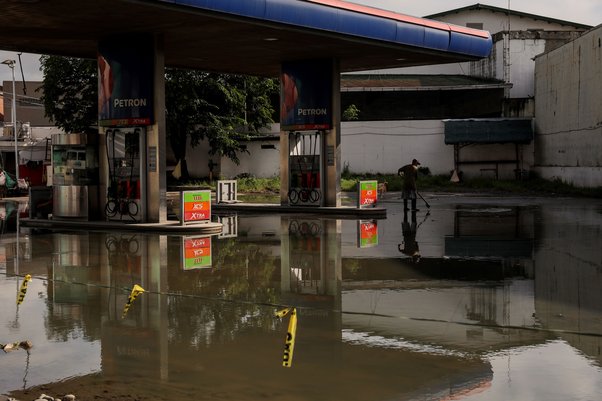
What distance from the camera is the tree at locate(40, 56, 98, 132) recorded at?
155 feet

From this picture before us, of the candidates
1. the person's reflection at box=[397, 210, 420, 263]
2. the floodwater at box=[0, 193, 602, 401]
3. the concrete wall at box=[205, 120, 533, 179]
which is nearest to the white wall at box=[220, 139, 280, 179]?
the concrete wall at box=[205, 120, 533, 179]

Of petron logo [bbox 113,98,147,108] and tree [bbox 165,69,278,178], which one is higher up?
tree [bbox 165,69,278,178]

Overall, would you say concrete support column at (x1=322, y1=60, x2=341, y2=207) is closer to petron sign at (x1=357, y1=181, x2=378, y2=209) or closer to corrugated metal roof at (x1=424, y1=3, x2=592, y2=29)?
petron sign at (x1=357, y1=181, x2=378, y2=209)

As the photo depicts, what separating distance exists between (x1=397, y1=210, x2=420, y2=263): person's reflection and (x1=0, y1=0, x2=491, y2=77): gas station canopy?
5.39 m

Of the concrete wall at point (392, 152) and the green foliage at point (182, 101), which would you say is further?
the concrete wall at point (392, 152)

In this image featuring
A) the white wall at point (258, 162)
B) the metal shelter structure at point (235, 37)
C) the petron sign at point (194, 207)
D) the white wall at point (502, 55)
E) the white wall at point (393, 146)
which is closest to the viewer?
the metal shelter structure at point (235, 37)

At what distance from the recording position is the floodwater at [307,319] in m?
7.73

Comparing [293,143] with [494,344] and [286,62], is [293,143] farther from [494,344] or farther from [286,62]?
[494,344]

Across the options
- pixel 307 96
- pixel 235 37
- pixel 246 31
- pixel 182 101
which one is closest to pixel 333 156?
pixel 307 96

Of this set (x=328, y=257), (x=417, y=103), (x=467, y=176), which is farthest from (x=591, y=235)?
(x=417, y=103)

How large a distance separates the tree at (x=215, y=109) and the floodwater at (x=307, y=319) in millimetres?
27123

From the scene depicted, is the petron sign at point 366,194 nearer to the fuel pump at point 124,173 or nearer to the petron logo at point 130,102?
the fuel pump at point 124,173

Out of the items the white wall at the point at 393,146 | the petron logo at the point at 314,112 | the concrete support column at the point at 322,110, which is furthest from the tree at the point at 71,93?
the petron logo at the point at 314,112

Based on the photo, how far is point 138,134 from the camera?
2289cm
